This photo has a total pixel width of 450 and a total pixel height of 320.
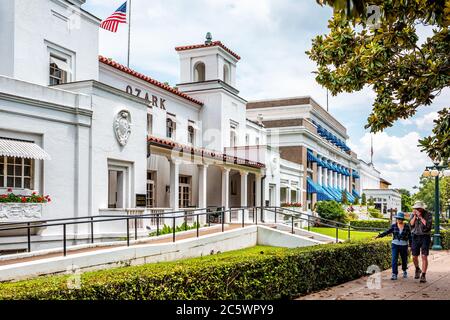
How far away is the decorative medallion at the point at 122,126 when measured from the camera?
17.8m

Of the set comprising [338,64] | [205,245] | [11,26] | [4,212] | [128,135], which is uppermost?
[11,26]

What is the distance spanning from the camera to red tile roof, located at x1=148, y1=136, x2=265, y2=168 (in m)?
20.5

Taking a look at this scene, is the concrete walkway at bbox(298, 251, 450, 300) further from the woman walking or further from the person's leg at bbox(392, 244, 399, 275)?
the woman walking

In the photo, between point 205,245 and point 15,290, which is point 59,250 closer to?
point 205,245

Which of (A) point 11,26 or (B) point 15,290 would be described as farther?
(A) point 11,26

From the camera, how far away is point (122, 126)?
17953mm

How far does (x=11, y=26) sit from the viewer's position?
16.9m

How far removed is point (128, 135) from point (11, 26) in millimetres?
5173

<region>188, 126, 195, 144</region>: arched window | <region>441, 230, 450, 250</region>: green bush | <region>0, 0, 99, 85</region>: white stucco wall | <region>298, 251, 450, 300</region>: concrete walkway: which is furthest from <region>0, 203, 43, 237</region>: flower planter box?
<region>441, 230, 450, 250</region>: green bush

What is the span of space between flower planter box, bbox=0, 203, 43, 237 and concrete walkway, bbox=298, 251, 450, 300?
8092 millimetres

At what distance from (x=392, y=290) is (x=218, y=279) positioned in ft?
14.7

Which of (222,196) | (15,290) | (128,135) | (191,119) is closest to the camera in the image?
(15,290)

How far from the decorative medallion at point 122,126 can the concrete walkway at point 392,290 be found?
9.30 m
